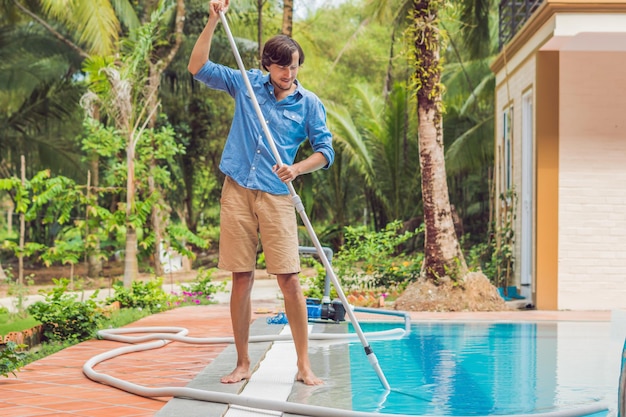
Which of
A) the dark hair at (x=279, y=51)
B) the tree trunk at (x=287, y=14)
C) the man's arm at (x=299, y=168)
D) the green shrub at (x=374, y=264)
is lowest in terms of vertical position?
the green shrub at (x=374, y=264)

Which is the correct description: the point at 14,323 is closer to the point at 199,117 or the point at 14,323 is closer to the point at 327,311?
the point at 327,311

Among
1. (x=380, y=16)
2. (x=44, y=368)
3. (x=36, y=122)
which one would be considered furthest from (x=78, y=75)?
(x=44, y=368)

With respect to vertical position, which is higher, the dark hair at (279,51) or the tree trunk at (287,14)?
the tree trunk at (287,14)

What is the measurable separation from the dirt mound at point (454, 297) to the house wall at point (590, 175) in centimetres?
94

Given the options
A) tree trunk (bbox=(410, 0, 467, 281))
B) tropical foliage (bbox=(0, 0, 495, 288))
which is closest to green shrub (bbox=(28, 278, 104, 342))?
tree trunk (bbox=(410, 0, 467, 281))

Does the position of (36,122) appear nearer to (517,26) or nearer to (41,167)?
(41,167)

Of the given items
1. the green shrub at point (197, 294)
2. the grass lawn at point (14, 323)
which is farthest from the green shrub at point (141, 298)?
the grass lawn at point (14, 323)

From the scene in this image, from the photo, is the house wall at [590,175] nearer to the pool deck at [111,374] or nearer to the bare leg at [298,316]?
the pool deck at [111,374]

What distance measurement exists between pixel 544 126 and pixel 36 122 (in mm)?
13665

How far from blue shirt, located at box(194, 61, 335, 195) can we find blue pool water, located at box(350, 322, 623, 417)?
1150 millimetres

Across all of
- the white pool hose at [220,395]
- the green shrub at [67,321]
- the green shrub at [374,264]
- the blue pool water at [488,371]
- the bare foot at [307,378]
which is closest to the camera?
the white pool hose at [220,395]

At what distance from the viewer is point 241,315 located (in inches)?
173

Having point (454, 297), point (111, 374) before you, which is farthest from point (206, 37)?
point (454, 297)

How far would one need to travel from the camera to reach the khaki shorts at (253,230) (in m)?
4.27
